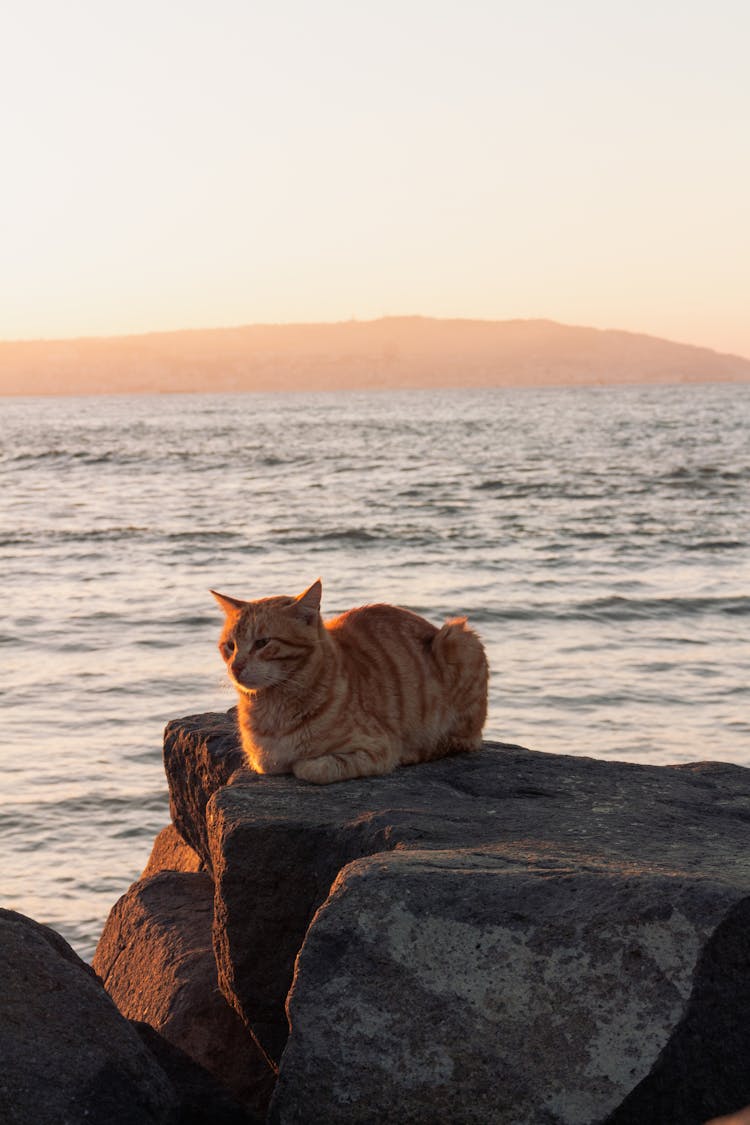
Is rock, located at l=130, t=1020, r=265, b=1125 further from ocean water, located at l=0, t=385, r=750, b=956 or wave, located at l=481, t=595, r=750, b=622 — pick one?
wave, located at l=481, t=595, r=750, b=622

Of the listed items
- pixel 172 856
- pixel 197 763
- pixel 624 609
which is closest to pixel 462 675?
pixel 197 763

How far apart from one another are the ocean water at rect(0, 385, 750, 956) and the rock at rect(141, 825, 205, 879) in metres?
0.46

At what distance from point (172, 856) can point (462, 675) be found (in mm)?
2051

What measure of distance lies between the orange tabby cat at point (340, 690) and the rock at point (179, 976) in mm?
798

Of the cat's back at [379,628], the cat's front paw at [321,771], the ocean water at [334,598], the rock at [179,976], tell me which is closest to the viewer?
the rock at [179,976]

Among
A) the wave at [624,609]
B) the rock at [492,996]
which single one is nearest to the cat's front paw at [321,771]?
the rock at [492,996]

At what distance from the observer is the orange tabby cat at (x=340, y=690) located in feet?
17.1

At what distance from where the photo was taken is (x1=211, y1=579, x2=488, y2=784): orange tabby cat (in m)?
5.21

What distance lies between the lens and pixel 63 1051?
3699 millimetres

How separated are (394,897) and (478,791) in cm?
163

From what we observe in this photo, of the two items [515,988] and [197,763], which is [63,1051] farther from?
[197,763]

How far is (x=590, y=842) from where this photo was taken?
4.28 metres

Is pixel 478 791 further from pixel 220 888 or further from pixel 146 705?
pixel 146 705

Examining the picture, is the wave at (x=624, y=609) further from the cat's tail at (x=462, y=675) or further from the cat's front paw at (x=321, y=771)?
the cat's front paw at (x=321, y=771)
